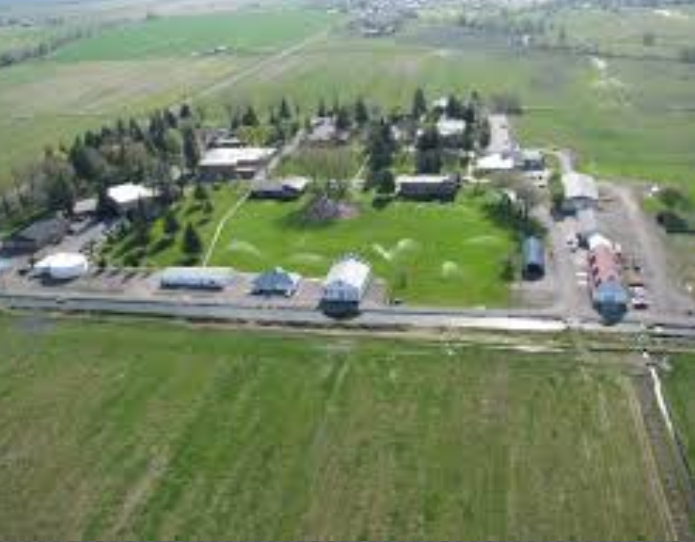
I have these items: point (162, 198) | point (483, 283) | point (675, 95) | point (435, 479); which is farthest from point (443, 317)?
point (675, 95)

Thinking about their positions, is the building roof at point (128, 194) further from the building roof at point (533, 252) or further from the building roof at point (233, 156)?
the building roof at point (533, 252)

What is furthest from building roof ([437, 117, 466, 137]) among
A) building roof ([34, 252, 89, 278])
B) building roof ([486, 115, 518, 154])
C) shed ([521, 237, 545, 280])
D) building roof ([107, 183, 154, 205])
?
building roof ([34, 252, 89, 278])

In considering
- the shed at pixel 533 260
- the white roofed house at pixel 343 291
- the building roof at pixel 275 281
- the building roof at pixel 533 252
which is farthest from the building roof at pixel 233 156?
the shed at pixel 533 260

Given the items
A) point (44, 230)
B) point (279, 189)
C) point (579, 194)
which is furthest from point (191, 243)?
point (579, 194)

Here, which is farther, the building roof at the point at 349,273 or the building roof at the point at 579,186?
the building roof at the point at 579,186

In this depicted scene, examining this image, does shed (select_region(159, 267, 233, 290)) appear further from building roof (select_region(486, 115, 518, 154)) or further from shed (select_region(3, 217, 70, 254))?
building roof (select_region(486, 115, 518, 154))

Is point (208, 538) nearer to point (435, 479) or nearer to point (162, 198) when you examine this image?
point (435, 479)
